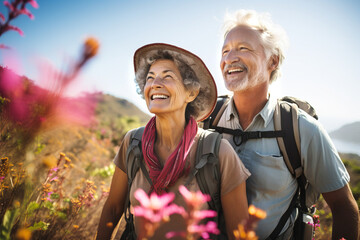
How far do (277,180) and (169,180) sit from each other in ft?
3.72

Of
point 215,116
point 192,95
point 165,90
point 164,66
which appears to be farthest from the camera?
point 215,116

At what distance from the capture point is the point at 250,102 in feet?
8.29

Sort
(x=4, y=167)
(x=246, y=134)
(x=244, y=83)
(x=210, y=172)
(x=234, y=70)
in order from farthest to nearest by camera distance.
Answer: (x=234, y=70) < (x=244, y=83) < (x=246, y=134) < (x=210, y=172) < (x=4, y=167)

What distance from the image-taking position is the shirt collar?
2.26 m

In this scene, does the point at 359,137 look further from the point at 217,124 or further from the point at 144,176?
the point at 144,176

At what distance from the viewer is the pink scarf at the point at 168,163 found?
5.46 ft

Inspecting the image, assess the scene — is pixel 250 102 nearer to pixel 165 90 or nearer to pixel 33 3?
pixel 165 90

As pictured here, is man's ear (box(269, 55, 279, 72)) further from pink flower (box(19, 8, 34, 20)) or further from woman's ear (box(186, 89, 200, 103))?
pink flower (box(19, 8, 34, 20))

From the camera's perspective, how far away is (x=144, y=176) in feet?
6.18

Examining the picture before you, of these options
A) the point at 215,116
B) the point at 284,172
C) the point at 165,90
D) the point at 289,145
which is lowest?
the point at 284,172

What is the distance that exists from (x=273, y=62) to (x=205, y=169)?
1.97m

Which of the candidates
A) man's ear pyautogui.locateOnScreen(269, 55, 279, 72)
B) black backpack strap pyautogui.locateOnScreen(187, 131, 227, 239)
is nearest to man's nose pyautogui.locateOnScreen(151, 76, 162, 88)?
black backpack strap pyautogui.locateOnScreen(187, 131, 227, 239)

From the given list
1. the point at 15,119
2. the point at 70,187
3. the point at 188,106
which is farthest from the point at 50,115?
the point at 70,187

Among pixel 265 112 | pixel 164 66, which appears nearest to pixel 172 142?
pixel 164 66
